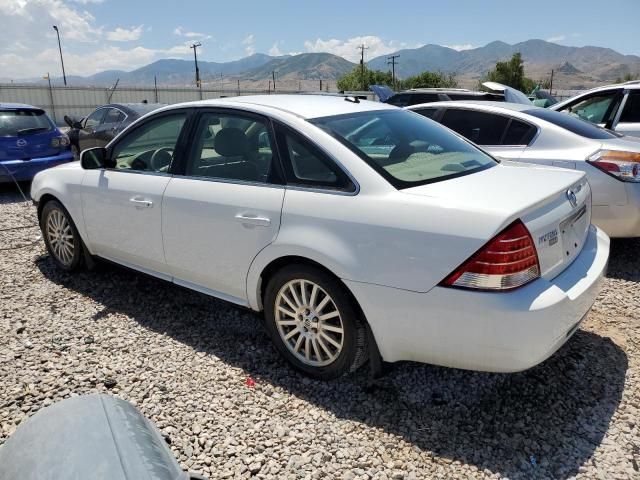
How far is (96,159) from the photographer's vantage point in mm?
4180

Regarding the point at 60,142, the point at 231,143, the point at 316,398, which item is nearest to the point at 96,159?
the point at 231,143

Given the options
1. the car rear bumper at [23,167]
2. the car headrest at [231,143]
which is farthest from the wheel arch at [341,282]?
the car rear bumper at [23,167]

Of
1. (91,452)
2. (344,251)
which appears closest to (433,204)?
(344,251)

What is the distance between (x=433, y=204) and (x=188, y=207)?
168 cm

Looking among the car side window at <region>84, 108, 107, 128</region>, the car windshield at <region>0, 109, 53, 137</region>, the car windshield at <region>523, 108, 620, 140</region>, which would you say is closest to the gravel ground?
the car windshield at <region>523, 108, 620, 140</region>

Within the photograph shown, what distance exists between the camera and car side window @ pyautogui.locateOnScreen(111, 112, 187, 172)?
12.4 ft

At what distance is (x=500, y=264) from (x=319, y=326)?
1.10 m

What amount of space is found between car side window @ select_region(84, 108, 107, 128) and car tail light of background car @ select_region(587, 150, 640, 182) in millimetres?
9548

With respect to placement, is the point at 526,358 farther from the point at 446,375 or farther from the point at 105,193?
the point at 105,193

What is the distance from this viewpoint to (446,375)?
10.3 feet

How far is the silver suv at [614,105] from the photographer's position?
22.7 feet

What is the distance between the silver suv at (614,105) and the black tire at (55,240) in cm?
612

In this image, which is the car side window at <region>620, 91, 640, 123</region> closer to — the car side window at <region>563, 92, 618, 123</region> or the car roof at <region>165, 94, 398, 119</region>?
the car side window at <region>563, 92, 618, 123</region>

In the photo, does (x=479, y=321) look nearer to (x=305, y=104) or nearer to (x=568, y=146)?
(x=305, y=104)
